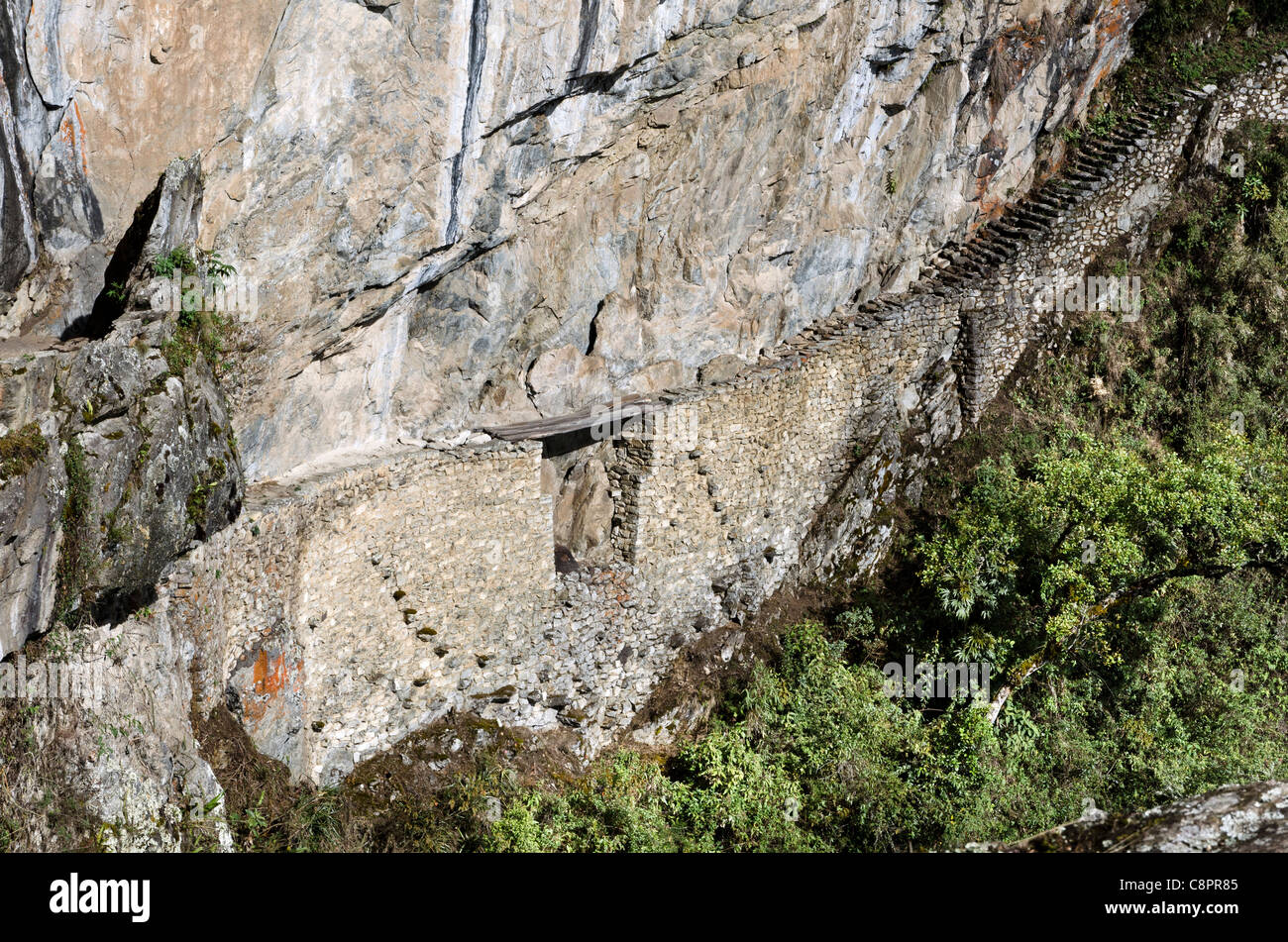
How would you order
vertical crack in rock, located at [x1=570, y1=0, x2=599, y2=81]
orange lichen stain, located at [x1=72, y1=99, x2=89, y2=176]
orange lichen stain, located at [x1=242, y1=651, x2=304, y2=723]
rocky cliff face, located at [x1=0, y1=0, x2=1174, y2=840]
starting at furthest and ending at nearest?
orange lichen stain, located at [x1=242, y1=651, x2=304, y2=723], vertical crack in rock, located at [x1=570, y1=0, x2=599, y2=81], orange lichen stain, located at [x1=72, y1=99, x2=89, y2=176], rocky cliff face, located at [x1=0, y1=0, x2=1174, y2=840]

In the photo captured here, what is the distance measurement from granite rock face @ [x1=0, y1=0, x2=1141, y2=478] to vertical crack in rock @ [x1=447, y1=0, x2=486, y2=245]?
2 centimetres

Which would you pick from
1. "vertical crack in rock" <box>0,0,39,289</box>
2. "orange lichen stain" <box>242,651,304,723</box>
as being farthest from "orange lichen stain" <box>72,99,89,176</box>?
"orange lichen stain" <box>242,651,304,723</box>

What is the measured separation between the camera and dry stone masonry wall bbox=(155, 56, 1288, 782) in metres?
11.3

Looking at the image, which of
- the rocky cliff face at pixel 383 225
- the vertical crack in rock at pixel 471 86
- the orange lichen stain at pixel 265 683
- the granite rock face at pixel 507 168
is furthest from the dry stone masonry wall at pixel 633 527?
the vertical crack in rock at pixel 471 86

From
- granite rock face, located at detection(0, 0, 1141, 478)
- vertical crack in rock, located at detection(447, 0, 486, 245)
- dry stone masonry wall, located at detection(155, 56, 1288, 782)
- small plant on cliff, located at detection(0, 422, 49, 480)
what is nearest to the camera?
small plant on cliff, located at detection(0, 422, 49, 480)

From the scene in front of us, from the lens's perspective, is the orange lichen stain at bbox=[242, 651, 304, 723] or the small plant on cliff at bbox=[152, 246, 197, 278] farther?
the orange lichen stain at bbox=[242, 651, 304, 723]

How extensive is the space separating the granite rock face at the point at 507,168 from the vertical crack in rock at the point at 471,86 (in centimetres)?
2

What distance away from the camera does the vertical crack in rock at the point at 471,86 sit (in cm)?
1028

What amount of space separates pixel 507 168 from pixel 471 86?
1.09 meters

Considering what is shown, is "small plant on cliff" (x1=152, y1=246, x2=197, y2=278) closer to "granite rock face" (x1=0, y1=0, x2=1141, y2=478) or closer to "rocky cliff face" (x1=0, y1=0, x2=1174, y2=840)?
"rocky cliff face" (x1=0, y1=0, x2=1174, y2=840)

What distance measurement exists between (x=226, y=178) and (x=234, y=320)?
1.29 meters

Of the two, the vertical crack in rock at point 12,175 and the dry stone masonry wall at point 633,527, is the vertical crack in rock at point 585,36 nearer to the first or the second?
the dry stone masonry wall at point 633,527

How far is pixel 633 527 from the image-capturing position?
1432 centimetres

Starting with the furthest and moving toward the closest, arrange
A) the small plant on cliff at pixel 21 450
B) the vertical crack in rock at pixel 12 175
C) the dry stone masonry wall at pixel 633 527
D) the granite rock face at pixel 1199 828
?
1. the dry stone masonry wall at pixel 633 527
2. the vertical crack in rock at pixel 12 175
3. the small plant on cliff at pixel 21 450
4. the granite rock face at pixel 1199 828
